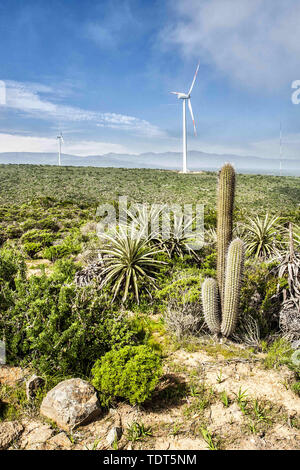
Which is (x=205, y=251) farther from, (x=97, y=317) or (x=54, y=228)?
(x=54, y=228)

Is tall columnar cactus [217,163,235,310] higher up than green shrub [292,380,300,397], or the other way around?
tall columnar cactus [217,163,235,310]

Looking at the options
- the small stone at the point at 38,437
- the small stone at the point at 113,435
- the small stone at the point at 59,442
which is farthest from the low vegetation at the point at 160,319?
the small stone at the point at 59,442

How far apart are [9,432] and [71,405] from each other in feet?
2.12

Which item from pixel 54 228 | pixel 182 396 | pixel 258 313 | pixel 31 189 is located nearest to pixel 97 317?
pixel 182 396

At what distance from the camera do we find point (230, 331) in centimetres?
485

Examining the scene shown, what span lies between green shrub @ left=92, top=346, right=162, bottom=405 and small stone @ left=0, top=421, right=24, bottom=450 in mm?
887

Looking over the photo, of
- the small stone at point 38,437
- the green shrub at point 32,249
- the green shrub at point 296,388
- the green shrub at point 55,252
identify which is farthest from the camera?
the green shrub at point 32,249

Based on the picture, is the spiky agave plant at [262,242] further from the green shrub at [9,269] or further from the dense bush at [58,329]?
the green shrub at [9,269]

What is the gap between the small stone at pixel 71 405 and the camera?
129 inches

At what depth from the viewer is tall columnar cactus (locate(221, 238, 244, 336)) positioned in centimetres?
456

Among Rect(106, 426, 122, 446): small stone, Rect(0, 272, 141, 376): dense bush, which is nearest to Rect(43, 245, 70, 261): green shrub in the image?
Rect(0, 272, 141, 376): dense bush

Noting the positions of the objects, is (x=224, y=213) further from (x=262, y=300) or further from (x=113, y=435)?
(x=113, y=435)

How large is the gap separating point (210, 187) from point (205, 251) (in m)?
36.0

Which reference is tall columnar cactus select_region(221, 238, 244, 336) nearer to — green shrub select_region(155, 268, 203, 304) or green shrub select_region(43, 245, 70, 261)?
green shrub select_region(155, 268, 203, 304)
